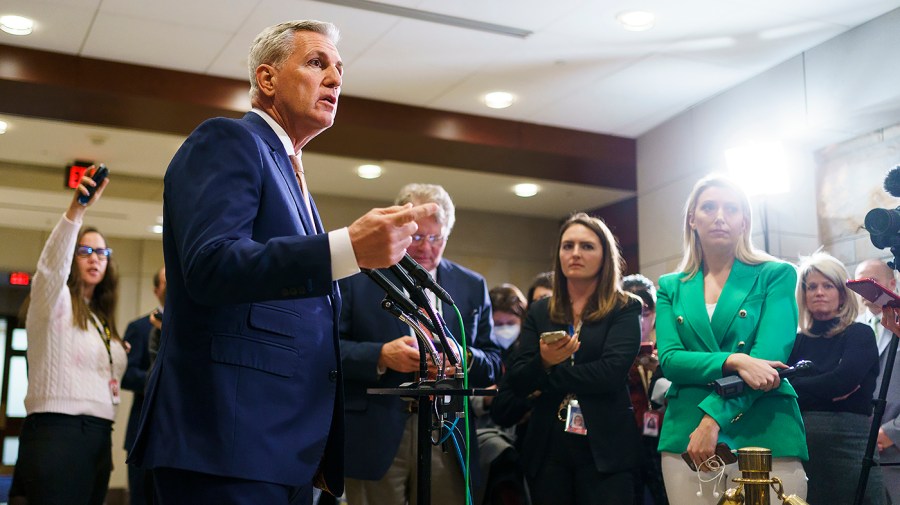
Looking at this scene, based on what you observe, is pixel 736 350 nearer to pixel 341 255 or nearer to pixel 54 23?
pixel 341 255

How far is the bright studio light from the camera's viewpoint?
17.3ft

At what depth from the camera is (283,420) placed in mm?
1531

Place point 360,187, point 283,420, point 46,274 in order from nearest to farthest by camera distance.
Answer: point 283,420, point 46,274, point 360,187

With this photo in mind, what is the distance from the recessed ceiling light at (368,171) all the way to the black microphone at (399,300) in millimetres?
5960

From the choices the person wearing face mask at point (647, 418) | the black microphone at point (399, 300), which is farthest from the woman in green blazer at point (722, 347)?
the black microphone at point (399, 300)

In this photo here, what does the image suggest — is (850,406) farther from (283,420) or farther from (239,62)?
(239,62)

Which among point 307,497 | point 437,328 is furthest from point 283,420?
point 437,328

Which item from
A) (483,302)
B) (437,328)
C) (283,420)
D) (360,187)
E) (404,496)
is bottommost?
(404,496)

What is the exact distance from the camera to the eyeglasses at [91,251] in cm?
394

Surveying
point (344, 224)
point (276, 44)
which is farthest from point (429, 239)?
point (344, 224)

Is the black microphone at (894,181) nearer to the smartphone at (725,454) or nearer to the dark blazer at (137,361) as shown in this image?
the smartphone at (725,454)

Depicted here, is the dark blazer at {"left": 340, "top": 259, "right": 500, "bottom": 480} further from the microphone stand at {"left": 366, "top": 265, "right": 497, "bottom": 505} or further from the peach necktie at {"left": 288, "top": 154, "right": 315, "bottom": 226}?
the peach necktie at {"left": 288, "top": 154, "right": 315, "bottom": 226}

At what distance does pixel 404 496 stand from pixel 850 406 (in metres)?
1.67

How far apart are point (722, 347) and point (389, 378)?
1053 mm
